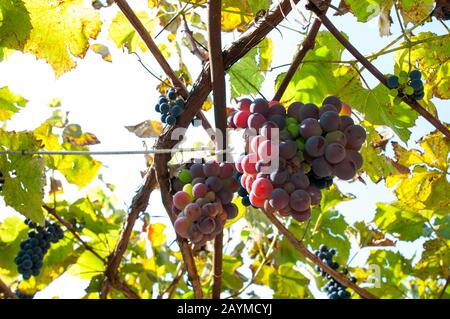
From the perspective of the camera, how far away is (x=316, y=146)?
148cm

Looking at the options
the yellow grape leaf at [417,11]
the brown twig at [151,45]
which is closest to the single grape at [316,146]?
the brown twig at [151,45]

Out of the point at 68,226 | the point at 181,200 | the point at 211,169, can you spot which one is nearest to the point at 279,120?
the point at 211,169

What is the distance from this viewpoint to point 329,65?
2281 millimetres

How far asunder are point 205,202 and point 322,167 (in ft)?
1.22

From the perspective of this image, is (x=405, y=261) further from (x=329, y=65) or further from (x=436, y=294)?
(x=329, y=65)

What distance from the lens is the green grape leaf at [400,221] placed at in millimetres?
3324

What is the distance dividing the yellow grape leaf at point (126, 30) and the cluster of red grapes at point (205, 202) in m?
1.12

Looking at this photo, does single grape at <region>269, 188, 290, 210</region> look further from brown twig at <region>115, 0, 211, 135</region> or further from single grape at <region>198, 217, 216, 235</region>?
brown twig at <region>115, 0, 211, 135</region>

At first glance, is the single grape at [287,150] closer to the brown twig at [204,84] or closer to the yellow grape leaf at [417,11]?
the brown twig at [204,84]

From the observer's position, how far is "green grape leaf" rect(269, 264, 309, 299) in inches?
145

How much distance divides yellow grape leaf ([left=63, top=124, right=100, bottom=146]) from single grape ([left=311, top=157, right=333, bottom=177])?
2.06 meters

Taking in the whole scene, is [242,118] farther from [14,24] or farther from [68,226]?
[68,226]

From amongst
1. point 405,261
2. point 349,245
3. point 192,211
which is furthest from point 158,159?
point 405,261

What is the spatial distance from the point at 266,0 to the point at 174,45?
3.54 feet
